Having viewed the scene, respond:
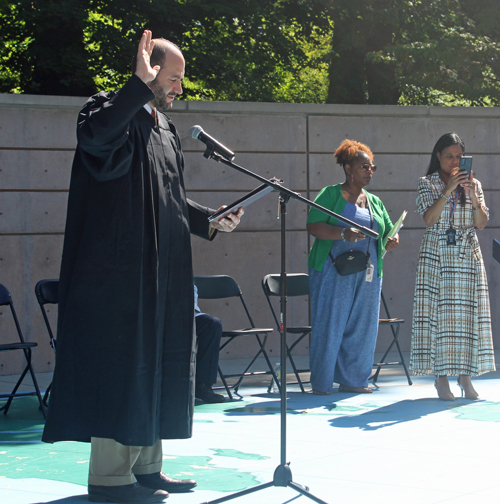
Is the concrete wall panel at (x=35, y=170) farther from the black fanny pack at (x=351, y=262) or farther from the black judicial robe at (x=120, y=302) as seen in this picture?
the black judicial robe at (x=120, y=302)

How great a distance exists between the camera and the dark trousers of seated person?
6.29 metres

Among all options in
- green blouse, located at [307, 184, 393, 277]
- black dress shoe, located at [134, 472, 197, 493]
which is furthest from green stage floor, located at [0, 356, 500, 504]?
green blouse, located at [307, 184, 393, 277]

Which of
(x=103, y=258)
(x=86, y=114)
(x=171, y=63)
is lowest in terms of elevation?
(x=103, y=258)

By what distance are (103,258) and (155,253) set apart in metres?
0.21

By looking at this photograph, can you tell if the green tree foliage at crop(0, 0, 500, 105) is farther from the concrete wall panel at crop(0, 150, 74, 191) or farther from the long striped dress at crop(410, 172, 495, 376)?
the long striped dress at crop(410, 172, 495, 376)

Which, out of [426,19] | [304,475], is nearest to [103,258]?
[304,475]

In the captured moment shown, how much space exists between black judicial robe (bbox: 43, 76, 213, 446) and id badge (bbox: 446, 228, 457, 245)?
128 inches

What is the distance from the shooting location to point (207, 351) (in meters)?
6.32

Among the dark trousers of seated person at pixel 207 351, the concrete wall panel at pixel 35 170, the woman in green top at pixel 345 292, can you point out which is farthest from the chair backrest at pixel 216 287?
the concrete wall panel at pixel 35 170

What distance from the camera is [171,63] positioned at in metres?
3.34

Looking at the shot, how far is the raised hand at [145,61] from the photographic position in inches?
121

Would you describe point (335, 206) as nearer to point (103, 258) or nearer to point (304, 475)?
point (304, 475)

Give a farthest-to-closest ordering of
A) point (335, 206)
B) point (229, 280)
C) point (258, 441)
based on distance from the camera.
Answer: point (229, 280)
point (335, 206)
point (258, 441)

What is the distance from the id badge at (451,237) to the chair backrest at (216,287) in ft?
6.84
